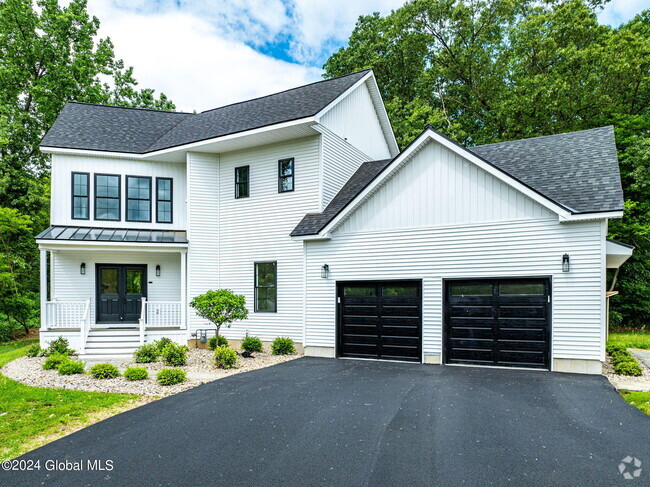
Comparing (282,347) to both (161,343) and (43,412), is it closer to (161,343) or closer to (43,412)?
(161,343)

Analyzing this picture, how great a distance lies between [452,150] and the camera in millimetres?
9953

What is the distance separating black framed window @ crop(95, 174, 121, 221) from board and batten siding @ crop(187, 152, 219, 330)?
2.79m

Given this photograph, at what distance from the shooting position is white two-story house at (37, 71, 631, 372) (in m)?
9.09

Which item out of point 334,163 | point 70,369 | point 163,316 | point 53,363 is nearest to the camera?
point 70,369

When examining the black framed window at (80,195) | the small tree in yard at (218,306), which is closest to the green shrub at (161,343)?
the small tree in yard at (218,306)

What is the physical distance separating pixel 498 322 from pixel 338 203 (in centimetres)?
573

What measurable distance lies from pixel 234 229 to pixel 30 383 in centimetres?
705

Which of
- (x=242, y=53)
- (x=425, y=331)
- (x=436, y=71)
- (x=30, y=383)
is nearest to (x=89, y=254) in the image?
(x=30, y=383)

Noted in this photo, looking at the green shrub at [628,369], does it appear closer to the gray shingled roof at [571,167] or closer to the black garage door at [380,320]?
the gray shingled roof at [571,167]

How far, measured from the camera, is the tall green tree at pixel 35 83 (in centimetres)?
2100

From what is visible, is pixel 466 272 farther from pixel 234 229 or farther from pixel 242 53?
pixel 242 53

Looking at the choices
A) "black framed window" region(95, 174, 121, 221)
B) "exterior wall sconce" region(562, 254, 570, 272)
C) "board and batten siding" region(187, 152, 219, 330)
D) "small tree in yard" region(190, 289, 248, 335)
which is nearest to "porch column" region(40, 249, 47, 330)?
"black framed window" region(95, 174, 121, 221)

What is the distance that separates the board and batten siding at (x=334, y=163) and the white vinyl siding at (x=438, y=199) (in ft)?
6.69

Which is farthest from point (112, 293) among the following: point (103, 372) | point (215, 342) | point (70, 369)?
point (103, 372)
